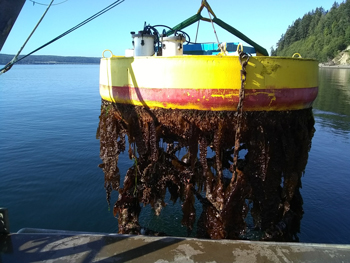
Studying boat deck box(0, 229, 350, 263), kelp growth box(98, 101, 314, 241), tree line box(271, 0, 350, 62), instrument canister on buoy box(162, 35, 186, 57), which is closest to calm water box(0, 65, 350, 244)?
kelp growth box(98, 101, 314, 241)

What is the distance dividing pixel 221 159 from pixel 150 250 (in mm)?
1620

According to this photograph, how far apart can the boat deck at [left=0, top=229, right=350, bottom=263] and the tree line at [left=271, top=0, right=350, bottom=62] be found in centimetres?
11941

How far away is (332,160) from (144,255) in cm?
1056

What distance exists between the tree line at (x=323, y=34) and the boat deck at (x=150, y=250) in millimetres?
119413

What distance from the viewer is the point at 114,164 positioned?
4547 millimetres

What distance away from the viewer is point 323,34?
120625mm

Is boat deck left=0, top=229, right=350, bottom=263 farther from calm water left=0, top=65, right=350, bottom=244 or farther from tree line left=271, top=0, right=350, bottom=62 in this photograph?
tree line left=271, top=0, right=350, bottom=62

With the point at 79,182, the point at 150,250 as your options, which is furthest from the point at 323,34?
the point at 150,250

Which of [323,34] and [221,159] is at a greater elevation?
[323,34]

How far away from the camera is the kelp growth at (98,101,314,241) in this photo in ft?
12.0

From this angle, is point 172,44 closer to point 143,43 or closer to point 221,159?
point 143,43

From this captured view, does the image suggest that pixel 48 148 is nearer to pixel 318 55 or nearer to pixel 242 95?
pixel 242 95

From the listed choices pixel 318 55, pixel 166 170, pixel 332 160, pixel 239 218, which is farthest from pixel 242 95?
pixel 318 55

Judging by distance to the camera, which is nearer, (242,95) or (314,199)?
(242,95)
